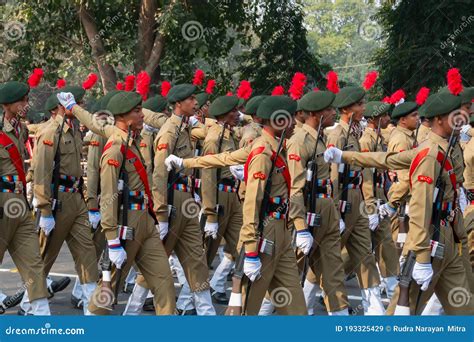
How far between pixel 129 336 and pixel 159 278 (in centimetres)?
218

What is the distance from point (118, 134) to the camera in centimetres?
718

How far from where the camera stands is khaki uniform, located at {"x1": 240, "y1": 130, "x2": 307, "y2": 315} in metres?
6.50

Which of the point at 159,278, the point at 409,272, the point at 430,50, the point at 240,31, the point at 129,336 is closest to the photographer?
the point at 129,336

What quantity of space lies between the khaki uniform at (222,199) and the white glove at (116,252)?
9.43 feet

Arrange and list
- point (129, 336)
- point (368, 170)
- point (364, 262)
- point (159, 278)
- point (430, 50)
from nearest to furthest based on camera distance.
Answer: point (129, 336) < point (159, 278) < point (364, 262) < point (368, 170) < point (430, 50)

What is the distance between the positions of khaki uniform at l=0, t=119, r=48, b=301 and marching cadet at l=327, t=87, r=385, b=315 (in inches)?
113

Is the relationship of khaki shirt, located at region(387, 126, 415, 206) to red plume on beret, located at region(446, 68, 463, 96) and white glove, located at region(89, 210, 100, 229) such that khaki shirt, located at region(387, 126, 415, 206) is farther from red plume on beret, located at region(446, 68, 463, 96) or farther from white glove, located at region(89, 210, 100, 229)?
white glove, located at region(89, 210, 100, 229)

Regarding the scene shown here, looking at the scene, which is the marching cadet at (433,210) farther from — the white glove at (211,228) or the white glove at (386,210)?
the white glove at (211,228)

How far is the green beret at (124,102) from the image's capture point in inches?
286

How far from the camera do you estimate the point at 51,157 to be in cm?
873

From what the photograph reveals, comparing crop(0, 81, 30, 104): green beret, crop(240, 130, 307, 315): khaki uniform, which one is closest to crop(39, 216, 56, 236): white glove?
crop(0, 81, 30, 104): green beret

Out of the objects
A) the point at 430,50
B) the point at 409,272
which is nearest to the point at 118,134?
the point at 409,272

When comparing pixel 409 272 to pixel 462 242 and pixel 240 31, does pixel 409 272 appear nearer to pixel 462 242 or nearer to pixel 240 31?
pixel 462 242

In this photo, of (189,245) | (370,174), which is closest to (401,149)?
(370,174)
